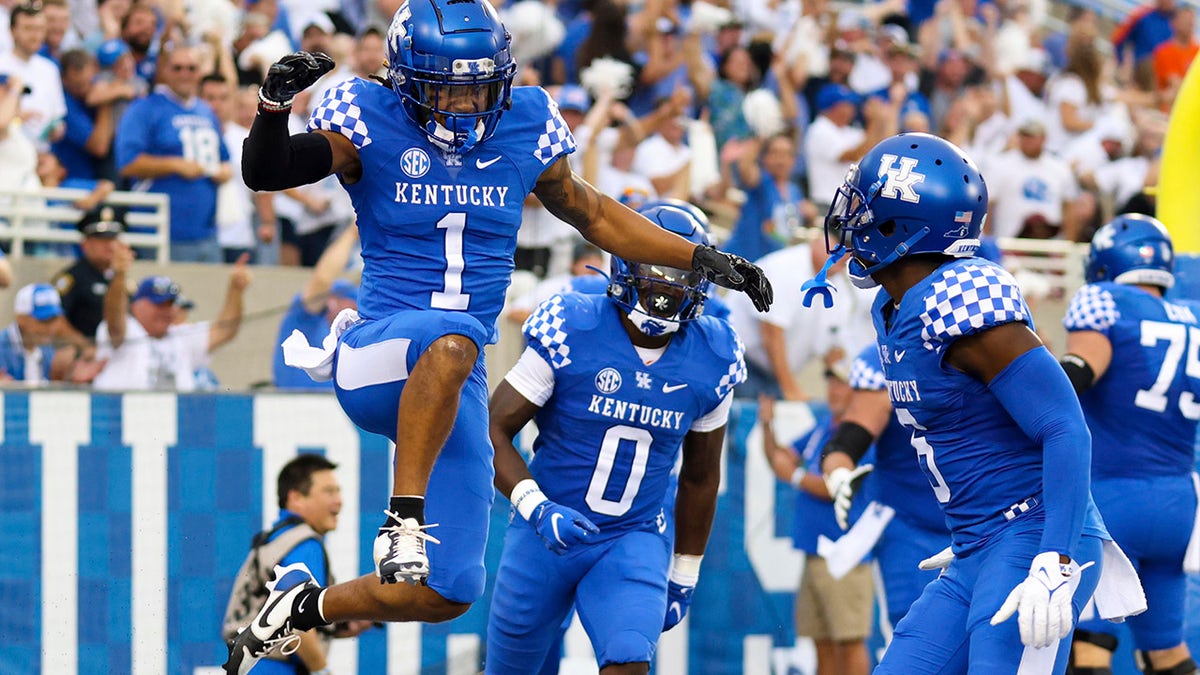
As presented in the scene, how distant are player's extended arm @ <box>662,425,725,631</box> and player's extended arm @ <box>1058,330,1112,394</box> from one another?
5.28 ft

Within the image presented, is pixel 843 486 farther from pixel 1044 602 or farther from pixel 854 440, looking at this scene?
pixel 1044 602

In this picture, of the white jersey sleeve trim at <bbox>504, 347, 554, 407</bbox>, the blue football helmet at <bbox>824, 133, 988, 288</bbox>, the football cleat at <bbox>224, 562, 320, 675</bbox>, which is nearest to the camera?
the blue football helmet at <bbox>824, 133, 988, 288</bbox>

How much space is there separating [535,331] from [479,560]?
1180mm

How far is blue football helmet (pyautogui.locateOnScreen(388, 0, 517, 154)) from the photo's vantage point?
182 inches

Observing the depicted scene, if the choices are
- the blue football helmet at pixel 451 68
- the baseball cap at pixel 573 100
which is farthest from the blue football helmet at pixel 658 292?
the baseball cap at pixel 573 100

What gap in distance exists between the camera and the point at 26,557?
726 cm

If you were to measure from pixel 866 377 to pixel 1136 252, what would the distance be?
A: 49.1 inches

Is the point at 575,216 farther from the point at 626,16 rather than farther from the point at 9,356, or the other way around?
the point at 626,16

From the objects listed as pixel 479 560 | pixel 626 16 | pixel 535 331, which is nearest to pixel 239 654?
pixel 479 560

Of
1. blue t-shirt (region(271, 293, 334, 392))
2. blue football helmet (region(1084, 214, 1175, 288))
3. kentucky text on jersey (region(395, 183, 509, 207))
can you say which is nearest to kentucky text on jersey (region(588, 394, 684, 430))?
kentucky text on jersey (region(395, 183, 509, 207))

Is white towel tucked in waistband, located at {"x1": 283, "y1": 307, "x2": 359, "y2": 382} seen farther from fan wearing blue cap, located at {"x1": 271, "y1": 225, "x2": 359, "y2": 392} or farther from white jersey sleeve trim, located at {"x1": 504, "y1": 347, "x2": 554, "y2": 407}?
fan wearing blue cap, located at {"x1": 271, "y1": 225, "x2": 359, "y2": 392}

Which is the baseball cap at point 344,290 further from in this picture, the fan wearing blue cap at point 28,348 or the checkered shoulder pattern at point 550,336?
the checkered shoulder pattern at point 550,336

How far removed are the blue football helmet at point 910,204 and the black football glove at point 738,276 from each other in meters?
0.30

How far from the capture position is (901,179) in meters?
4.61
